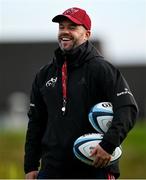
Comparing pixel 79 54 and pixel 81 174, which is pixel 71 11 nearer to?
pixel 79 54

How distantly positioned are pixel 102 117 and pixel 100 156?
37 cm

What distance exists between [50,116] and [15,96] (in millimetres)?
61578

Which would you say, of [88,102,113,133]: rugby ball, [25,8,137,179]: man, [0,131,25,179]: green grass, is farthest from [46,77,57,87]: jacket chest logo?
[0,131,25,179]: green grass

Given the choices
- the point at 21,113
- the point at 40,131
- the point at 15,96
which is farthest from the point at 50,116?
the point at 15,96

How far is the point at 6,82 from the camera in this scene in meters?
70.2

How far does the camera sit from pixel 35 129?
886 centimetres

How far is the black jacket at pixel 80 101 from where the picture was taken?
8188mm

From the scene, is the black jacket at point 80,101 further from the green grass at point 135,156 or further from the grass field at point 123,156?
the green grass at point 135,156

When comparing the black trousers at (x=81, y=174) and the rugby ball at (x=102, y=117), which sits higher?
the rugby ball at (x=102, y=117)

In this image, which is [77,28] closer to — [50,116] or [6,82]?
[50,116]

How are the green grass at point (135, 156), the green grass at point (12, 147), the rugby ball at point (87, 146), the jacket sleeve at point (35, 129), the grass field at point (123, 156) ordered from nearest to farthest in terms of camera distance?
the rugby ball at point (87, 146) → the jacket sleeve at point (35, 129) → the grass field at point (123, 156) → the green grass at point (135, 156) → the green grass at point (12, 147)

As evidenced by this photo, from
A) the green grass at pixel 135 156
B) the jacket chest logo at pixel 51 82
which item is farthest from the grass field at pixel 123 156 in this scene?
the jacket chest logo at pixel 51 82

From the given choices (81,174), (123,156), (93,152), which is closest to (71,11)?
(93,152)

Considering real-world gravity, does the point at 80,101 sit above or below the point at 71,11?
below
